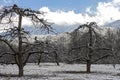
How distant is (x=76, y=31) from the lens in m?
48.8

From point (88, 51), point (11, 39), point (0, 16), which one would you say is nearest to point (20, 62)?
point (11, 39)

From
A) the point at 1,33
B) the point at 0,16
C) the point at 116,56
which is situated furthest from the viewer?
the point at 116,56

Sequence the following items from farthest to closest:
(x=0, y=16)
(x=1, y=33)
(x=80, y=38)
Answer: (x=80, y=38)
(x=1, y=33)
(x=0, y=16)

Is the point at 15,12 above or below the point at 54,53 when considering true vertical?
above

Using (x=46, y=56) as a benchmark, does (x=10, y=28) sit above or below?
above

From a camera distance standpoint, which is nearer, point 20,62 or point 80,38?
point 20,62

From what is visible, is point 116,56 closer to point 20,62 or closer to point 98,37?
point 98,37

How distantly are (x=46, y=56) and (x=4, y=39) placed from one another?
5036 mm

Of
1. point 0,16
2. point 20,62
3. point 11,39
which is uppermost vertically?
point 0,16

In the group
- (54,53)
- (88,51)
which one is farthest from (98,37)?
(54,53)

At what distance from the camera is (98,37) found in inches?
1919

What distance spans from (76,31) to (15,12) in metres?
15.0

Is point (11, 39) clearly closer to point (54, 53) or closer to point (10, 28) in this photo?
point (10, 28)

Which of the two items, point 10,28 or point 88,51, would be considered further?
point 88,51
